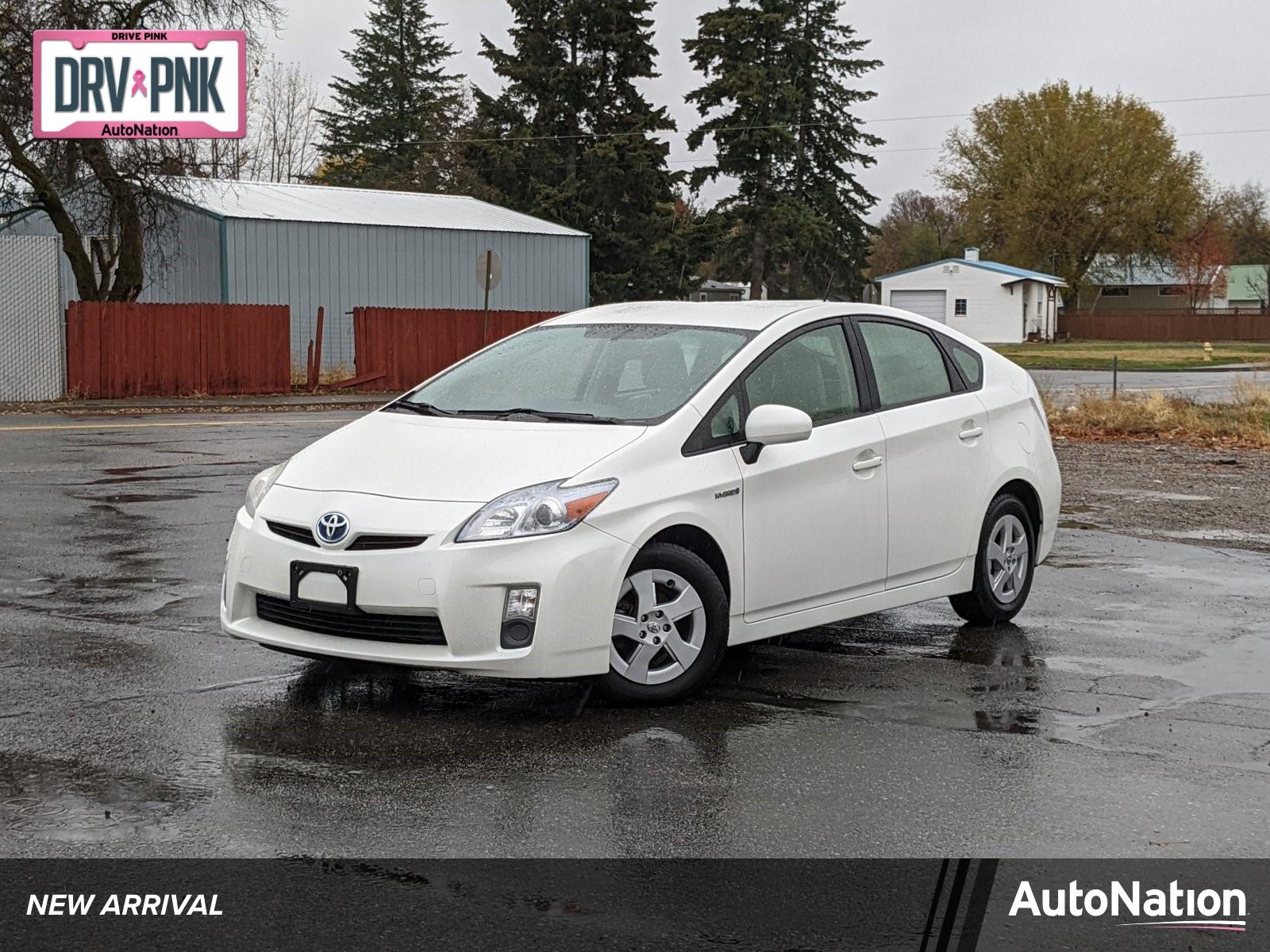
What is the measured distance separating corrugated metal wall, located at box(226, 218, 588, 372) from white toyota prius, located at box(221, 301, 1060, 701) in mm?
30410

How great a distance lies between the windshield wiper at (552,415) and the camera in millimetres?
6871

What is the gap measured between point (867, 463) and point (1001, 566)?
4.40 ft

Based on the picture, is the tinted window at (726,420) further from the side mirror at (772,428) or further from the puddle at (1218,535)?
the puddle at (1218,535)

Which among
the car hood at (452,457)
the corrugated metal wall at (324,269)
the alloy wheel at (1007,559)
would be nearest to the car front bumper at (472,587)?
the car hood at (452,457)

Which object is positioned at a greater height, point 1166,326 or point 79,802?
point 1166,326

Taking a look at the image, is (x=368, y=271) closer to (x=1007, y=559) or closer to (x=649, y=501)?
(x=1007, y=559)

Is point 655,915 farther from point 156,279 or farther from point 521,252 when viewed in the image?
point 521,252

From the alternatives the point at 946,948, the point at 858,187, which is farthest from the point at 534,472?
the point at 858,187

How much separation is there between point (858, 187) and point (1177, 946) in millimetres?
66027

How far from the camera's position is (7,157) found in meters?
31.4

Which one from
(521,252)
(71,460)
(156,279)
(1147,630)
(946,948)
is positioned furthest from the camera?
(521,252)

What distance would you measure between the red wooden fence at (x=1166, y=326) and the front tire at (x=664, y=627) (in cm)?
8328

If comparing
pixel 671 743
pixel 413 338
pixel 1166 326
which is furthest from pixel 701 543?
pixel 1166 326

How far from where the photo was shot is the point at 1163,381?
39844 mm
